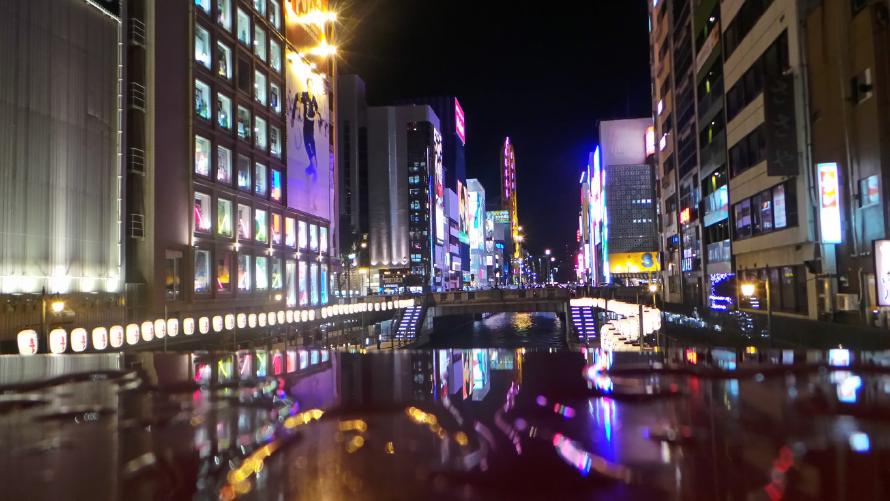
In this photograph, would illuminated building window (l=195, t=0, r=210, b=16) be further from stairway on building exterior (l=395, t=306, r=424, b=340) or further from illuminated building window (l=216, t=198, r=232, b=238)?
stairway on building exterior (l=395, t=306, r=424, b=340)

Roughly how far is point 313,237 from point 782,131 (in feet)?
126

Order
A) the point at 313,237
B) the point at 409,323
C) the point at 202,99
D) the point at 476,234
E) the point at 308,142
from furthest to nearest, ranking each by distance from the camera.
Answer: the point at 476,234
the point at 409,323
the point at 313,237
the point at 308,142
the point at 202,99

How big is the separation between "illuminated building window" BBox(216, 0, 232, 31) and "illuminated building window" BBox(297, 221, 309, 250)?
16.9 m

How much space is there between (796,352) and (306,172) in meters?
47.0

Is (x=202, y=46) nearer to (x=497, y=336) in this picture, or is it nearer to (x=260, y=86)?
(x=260, y=86)

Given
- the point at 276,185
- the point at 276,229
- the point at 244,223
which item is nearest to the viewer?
the point at 244,223

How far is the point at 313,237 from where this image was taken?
53781 millimetres

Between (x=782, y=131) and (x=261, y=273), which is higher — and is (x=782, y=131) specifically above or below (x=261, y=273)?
above

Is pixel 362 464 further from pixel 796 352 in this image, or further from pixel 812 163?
pixel 812 163

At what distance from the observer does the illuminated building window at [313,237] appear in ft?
174

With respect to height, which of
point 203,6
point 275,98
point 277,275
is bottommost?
point 277,275

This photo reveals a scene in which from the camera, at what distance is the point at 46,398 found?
8273mm

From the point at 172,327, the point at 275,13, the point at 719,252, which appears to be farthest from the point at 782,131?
the point at 275,13

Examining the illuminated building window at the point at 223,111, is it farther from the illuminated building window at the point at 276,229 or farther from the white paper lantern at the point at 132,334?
the white paper lantern at the point at 132,334
